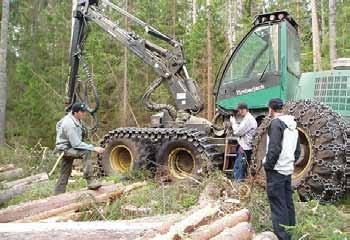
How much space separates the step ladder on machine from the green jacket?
297 cm

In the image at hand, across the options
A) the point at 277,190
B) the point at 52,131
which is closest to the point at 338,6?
the point at 52,131

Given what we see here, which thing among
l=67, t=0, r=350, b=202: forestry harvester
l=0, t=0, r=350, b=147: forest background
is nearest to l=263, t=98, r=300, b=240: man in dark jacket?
l=67, t=0, r=350, b=202: forestry harvester

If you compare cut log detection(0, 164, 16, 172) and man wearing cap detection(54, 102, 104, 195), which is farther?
cut log detection(0, 164, 16, 172)

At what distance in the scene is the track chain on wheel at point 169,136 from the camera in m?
9.86

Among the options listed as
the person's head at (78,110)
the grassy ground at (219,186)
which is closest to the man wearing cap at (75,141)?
the person's head at (78,110)

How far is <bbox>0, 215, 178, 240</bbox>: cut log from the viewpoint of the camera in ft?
16.6

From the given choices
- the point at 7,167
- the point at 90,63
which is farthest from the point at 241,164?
the point at 90,63

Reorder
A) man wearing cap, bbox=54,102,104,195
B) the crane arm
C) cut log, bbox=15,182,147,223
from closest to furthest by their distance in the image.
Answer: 1. cut log, bbox=15,182,147,223
2. man wearing cap, bbox=54,102,104,195
3. the crane arm

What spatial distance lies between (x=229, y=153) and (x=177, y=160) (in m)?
1.15

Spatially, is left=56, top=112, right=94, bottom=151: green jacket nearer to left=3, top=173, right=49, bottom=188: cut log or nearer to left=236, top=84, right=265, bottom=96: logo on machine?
left=3, top=173, right=49, bottom=188: cut log

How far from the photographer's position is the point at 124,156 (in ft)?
37.1

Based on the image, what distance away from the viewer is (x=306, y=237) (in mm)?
5527

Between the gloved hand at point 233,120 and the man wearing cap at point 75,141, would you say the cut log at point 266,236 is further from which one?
the gloved hand at point 233,120

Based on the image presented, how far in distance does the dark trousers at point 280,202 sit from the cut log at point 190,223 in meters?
0.72
